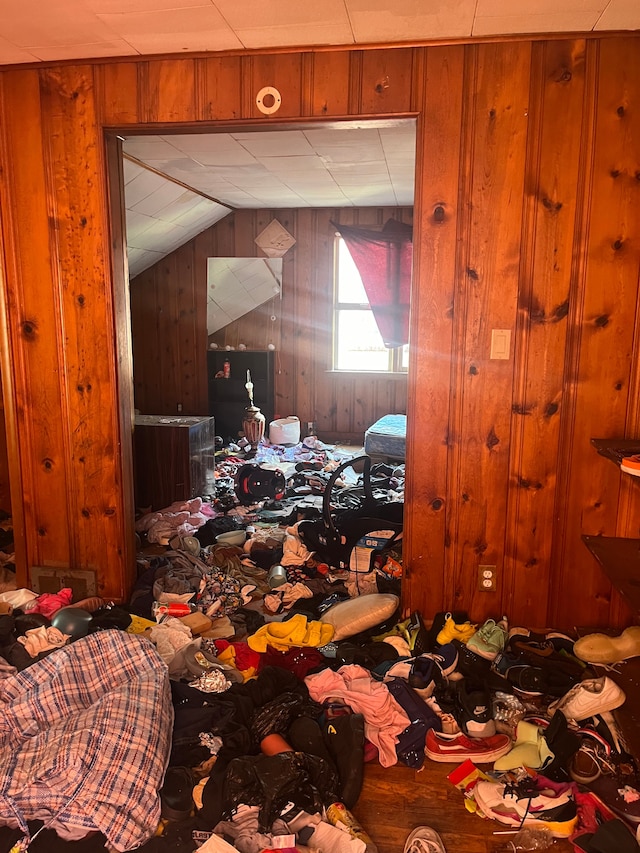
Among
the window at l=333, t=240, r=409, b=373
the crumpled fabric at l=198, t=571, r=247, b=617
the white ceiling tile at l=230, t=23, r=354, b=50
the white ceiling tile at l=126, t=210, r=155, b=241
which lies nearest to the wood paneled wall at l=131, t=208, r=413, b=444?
the window at l=333, t=240, r=409, b=373

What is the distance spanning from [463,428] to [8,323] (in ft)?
6.86

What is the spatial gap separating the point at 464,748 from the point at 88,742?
3.87 feet

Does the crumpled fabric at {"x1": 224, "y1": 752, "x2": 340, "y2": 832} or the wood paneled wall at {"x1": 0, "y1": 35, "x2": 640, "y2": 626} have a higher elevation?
the wood paneled wall at {"x1": 0, "y1": 35, "x2": 640, "y2": 626}

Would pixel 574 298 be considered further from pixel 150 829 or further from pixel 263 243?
pixel 263 243

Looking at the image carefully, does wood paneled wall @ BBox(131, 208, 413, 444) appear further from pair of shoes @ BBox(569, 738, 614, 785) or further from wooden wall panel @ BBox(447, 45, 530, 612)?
pair of shoes @ BBox(569, 738, 614, 785)

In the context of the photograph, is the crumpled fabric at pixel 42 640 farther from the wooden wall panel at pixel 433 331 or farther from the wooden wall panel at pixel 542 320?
the wooden wall panel at pixel 542 320

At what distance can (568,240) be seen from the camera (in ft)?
8.09

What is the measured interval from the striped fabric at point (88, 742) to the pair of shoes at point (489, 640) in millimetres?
1203

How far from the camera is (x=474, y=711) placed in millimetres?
2201

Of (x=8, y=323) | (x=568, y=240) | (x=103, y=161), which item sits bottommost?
(x=8, y=323)

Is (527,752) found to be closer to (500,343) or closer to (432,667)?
(432,667)

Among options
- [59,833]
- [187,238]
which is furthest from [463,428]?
[187,238]

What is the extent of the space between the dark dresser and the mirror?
8.52ft

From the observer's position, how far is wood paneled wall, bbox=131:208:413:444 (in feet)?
21.7
